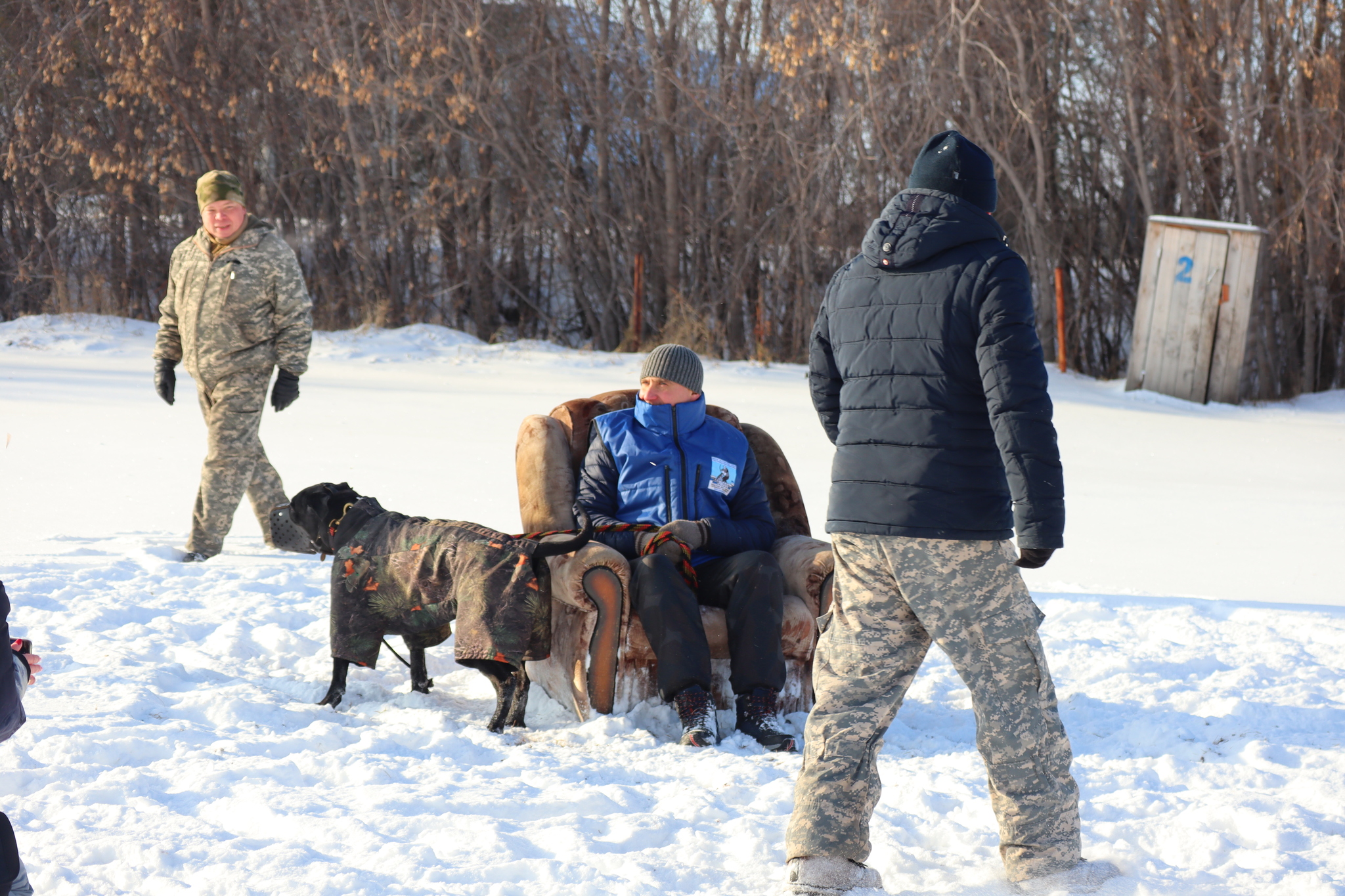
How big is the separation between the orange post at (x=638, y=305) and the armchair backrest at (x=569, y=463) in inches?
380

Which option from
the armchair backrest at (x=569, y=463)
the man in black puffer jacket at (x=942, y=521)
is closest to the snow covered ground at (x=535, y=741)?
the man in black puffer jacket at (x=942, y=521)

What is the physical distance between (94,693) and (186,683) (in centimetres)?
28

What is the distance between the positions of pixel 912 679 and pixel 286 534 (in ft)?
10.7

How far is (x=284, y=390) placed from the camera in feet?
16.6

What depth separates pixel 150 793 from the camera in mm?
2701

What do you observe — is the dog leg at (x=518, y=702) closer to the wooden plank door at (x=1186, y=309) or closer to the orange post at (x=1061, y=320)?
the wooden plank door at (x=1186, y=309)

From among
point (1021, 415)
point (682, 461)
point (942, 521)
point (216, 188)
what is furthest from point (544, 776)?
point (216, 188)

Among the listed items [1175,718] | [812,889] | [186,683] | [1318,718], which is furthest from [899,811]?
[186,683]

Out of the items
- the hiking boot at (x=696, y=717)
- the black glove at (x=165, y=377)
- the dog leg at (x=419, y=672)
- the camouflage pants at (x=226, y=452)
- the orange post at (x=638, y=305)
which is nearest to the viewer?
the hiking boot at (x=696, y=717)

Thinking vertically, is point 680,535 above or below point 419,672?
above

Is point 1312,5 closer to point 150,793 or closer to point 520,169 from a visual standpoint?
point 520,169

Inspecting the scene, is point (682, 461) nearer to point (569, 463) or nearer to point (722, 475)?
point (722, 475)

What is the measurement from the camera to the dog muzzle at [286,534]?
15.4ft

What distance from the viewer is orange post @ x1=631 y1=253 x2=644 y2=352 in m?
13.8
